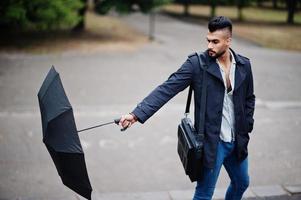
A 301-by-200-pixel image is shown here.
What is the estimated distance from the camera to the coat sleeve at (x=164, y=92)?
3715 mm

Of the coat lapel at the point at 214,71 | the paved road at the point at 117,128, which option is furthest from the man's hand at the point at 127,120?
the paved road at the point at 117,128

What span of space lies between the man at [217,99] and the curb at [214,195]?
1.31 meters

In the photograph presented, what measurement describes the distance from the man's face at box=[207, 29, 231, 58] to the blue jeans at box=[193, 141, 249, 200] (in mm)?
780

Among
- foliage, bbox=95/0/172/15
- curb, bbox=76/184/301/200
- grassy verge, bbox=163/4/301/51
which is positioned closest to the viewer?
curb, bbox=76/184/301/200

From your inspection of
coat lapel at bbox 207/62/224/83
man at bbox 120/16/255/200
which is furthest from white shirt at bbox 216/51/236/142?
coat lapel at bbox 207/62/224/83

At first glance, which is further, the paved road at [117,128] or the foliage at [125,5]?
the foliage at [125,5]

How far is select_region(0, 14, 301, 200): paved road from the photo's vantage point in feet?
18.9

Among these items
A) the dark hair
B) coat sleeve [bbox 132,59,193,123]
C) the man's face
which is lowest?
coat sleeve [bbox 132,59,193,123]

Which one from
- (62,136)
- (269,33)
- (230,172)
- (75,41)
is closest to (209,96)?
(230,172)

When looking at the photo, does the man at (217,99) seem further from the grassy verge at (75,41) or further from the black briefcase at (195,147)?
the grassy verge at (75,41)

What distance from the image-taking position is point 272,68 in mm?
13227

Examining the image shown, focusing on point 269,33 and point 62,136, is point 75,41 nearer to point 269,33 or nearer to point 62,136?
point 269,33

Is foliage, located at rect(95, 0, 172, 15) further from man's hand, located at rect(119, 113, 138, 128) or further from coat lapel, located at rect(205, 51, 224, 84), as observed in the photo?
man's hand, located at rect(119, 113, 138, 128)

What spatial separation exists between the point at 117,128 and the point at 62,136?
13.8 feet
